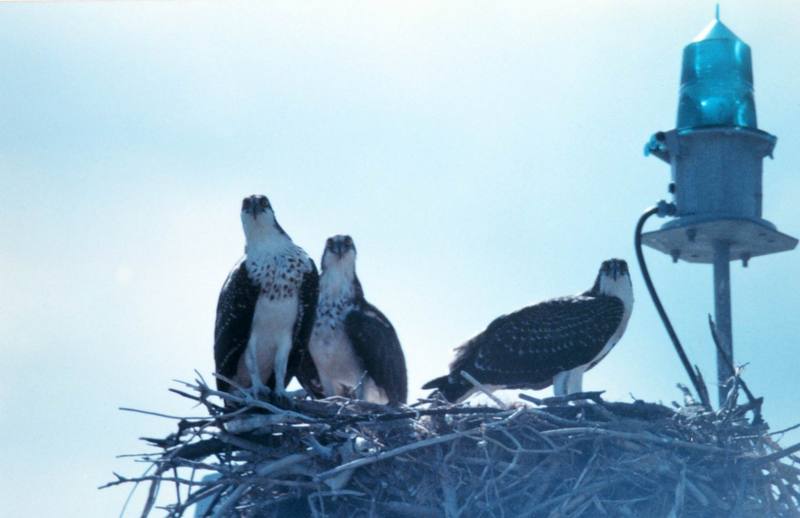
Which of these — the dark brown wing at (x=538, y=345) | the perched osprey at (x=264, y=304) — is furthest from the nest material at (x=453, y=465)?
the dark brown wing at (x=538, y=345)

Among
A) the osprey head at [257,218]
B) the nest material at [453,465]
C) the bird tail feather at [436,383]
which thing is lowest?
the nest material at [453,465]

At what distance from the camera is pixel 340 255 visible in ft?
44.0

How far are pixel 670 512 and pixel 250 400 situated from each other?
98.9 inches

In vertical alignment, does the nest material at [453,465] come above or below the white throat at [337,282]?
below

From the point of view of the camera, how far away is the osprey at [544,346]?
1381 cm

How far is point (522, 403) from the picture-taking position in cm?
1208

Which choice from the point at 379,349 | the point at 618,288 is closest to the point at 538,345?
the point at 618,288

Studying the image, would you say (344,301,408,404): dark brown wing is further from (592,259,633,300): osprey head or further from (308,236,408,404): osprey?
(592,259,633,300): osprey head

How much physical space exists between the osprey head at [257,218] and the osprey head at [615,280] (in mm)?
2686

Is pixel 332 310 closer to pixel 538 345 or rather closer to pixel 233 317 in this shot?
pixel 233 317

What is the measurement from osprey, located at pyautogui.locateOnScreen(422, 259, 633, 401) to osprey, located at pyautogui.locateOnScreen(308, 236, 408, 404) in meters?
0.48

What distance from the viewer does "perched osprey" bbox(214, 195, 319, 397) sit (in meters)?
12.6

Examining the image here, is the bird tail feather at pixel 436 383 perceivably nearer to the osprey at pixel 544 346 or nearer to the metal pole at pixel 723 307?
the osprey at pixel 544 346

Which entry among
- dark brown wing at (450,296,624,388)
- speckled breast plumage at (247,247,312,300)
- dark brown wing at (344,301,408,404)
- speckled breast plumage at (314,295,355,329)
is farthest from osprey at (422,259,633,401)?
speckled breast plumage at (247,247,312,300)
